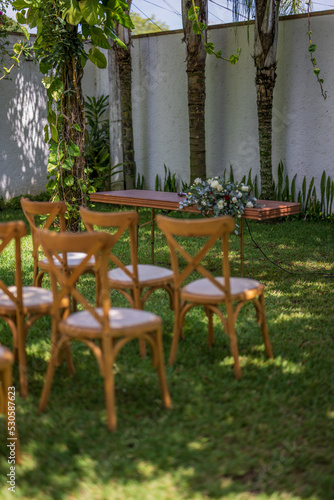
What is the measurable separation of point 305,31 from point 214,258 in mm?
4154

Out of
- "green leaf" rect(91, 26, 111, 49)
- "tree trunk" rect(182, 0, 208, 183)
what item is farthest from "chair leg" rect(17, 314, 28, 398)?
"tree trunk" rect(182, 0, 208, 183)

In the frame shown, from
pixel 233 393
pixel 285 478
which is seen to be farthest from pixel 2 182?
pixel 285 478

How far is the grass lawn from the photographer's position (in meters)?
2.26

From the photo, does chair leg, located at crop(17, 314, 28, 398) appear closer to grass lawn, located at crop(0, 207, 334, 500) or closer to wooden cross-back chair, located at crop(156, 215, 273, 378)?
grass lawn, located at crop(0, 207, 334, 500)

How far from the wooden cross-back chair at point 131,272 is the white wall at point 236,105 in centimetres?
519

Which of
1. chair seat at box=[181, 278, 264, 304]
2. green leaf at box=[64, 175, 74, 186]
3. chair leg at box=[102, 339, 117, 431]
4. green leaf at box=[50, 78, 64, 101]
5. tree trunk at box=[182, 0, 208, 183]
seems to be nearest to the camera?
chair leg at box=[102, 339, 117, 431]

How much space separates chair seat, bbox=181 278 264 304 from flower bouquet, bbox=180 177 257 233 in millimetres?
1682

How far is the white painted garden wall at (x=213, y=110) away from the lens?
8547mm

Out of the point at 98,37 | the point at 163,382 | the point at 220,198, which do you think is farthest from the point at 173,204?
the point at 163,382

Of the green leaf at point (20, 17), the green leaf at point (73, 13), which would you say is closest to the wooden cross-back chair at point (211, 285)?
the green leaf at point (73, 13)

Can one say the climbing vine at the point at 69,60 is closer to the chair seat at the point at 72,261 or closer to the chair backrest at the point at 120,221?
the chair seat at the point at 72,261

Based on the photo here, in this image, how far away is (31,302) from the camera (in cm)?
316

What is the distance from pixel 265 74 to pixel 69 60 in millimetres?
3317

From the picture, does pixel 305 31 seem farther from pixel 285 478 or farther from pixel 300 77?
pixel 285 478
